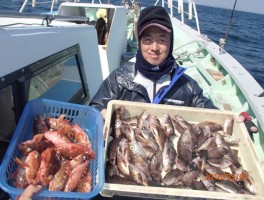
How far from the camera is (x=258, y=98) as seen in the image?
174 inches

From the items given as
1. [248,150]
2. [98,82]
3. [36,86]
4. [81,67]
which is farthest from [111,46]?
[248,150]

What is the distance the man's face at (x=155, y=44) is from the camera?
286 centimetres

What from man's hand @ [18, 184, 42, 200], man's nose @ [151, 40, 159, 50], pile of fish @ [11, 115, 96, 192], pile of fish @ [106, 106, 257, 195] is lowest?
pile of fish @ [106, 106, 257, 195]

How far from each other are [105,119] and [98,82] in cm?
217

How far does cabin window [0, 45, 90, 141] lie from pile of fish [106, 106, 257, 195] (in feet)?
2.70

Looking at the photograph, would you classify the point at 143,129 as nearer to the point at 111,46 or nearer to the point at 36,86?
the point at 36,86

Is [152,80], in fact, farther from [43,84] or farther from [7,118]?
[7,118]

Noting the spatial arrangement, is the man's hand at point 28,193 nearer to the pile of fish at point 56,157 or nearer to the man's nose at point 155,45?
the pile of fish at point 56,157

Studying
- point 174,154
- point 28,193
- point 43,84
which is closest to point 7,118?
point 43,84

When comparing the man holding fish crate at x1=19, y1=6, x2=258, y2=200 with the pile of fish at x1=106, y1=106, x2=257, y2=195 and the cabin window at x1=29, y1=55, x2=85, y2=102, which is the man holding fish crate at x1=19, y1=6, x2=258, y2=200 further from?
the cabin window at x1=29, y1=55, x2=85, y2=102

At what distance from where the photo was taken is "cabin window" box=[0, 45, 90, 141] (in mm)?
2297

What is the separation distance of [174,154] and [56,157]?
3.53ft

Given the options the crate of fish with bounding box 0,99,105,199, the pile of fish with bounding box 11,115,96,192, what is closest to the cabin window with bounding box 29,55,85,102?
the crate of fish with bounding box 0,99,105,199

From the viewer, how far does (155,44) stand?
2883 mm
